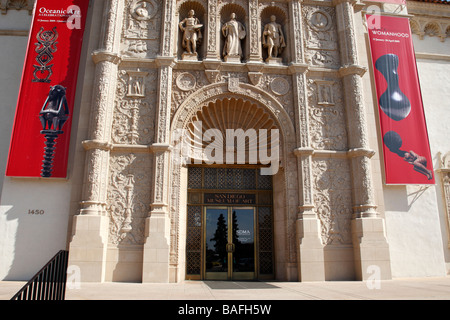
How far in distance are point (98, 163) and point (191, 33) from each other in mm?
5834

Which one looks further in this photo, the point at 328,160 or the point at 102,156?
the point at 328,160

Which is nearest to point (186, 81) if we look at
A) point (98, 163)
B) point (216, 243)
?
point (98, 163)

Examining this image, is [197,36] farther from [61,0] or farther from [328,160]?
[328,160]

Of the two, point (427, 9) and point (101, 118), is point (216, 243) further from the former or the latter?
point (427, 9)

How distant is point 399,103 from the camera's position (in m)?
13.1

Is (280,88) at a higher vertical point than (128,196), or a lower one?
higher

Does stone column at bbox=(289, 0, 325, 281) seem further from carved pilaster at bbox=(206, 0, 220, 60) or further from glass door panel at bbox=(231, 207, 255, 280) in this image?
carved pilaster at bbox=(206, 0, 220, 60)

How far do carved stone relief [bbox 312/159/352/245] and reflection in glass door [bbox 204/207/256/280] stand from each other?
2.43m

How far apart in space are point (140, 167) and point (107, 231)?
2.23 meters

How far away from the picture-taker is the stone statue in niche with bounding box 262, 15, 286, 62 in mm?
13117

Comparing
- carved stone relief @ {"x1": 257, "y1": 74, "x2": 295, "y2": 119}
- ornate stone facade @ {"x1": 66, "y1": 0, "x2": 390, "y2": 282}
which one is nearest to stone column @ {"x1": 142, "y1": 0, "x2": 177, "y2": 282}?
ornate stone facade @ {"x1": 66, "y1": 0, "x2": 390, "y2": 282}

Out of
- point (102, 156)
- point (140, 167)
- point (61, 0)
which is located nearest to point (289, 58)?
point (140, 167)

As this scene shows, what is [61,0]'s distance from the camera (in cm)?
1301

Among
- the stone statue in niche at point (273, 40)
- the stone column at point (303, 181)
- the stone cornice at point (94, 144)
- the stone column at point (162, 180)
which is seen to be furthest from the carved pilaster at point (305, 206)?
the stone cornice at point (94, 144)
